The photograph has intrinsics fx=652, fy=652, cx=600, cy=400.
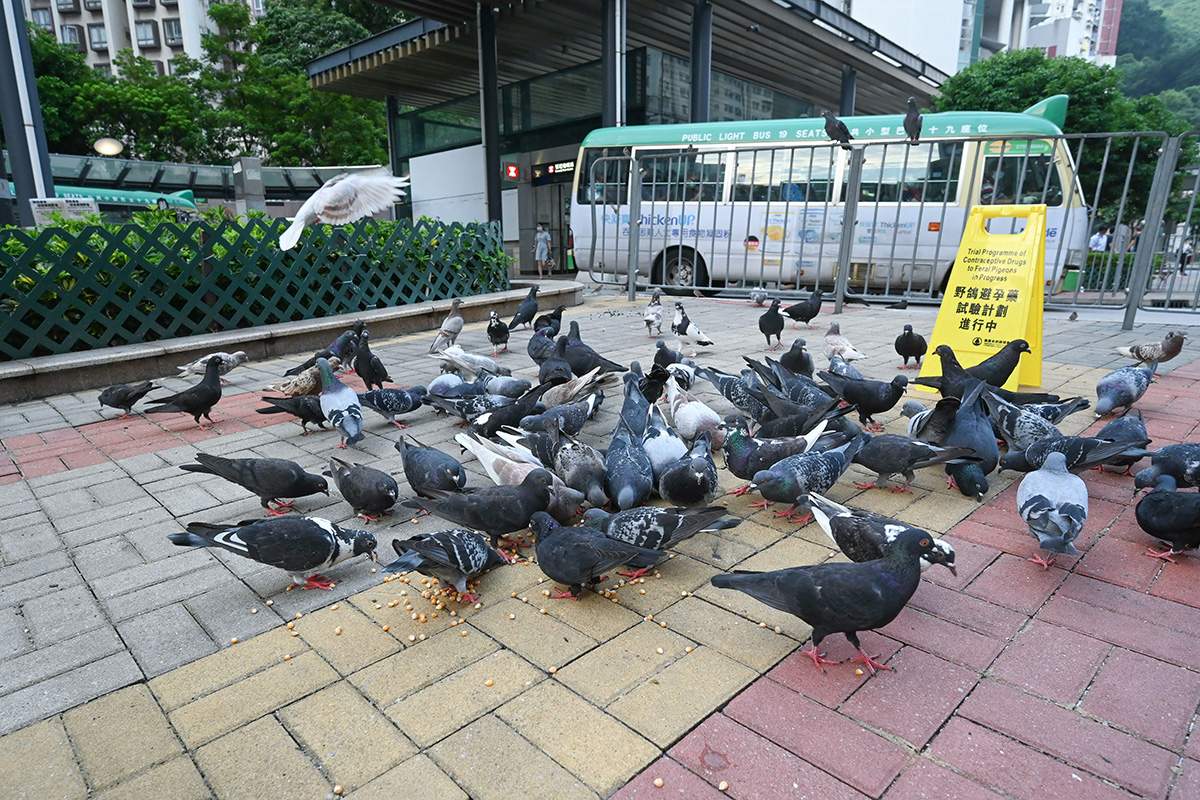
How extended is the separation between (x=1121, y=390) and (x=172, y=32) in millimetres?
64346

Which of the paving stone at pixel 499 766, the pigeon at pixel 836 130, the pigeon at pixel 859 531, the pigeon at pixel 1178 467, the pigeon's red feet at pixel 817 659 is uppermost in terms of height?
the pigeon at pixel 836 130

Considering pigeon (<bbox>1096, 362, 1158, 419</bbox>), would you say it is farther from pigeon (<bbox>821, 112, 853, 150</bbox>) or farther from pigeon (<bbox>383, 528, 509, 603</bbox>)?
pigeon (<bbox>821, 112, 853, 150</bbox>)

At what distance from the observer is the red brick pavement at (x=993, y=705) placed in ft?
5.98

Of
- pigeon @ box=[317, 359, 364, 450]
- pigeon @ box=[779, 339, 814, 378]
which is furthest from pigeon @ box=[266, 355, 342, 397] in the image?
pigeon @ box=[779, 339, 814, 378]

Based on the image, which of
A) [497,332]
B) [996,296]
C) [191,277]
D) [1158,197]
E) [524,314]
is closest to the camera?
[996,296]

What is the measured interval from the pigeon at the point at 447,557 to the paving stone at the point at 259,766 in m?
0.77

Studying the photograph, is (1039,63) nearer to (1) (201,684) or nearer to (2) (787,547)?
(2) (787,547)

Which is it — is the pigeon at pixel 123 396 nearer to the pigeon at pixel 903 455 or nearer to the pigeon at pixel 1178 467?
the pigeon at pixel 903 455

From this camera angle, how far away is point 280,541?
2.81 metres

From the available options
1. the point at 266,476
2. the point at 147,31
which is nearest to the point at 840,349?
the point at 266,476

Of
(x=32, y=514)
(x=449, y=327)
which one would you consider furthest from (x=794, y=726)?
Answer: (x=449, y=327)

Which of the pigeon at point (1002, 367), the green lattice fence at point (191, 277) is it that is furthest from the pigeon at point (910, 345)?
the green lattice fence at point (191, 277)

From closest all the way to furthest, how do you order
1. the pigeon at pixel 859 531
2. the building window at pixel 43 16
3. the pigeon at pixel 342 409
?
the pigeon at pixel 859 531, the pigeon at pixel 342 409, the building window at pixel 43 16

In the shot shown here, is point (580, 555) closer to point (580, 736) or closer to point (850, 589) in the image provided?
point (580, 736)
